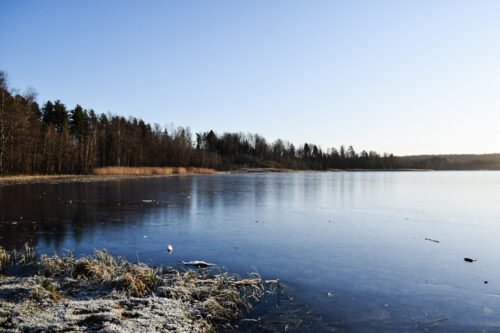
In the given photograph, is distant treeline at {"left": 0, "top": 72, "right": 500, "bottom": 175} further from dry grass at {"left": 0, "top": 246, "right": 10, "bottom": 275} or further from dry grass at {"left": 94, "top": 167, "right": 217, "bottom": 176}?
dry grass at {"left": 0, "top": 246, "right": 10, "bottom": 275}

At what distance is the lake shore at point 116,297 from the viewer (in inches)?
143

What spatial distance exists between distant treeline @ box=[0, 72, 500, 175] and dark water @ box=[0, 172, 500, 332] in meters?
20.3

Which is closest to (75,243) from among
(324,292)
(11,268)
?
(11,268)

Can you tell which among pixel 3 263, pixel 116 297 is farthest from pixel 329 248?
pixel 3 263

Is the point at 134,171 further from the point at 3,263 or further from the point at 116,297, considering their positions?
the point at 116,297

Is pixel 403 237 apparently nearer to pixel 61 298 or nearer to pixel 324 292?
pixel 324 292

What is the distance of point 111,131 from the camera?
56.0 metres

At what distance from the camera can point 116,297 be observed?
4.38 meters

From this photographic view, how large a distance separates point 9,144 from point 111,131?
2744cm

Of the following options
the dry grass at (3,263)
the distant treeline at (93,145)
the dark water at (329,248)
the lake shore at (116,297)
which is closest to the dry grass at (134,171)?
the distant treeline at (93,145)

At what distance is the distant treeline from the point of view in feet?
98.1

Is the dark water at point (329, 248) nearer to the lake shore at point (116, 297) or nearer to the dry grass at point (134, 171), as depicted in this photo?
the lake shore at point (116, 297)

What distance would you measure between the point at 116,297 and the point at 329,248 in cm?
476

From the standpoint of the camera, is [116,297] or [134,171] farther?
[134,171]
